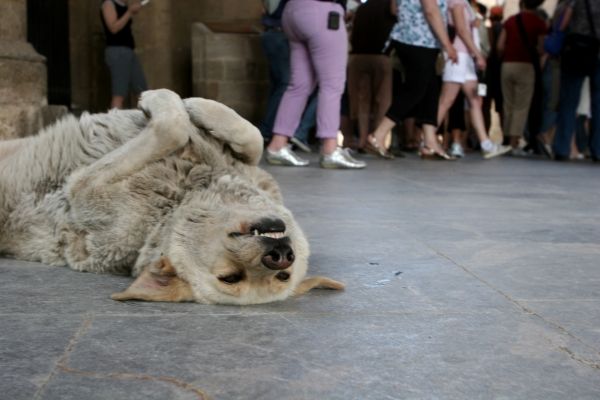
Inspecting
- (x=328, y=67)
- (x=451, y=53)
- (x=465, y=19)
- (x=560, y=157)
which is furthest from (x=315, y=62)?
(x=560, y=157)

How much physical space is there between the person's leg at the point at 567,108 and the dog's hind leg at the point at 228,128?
787cm

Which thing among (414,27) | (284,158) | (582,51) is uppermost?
(414,27)

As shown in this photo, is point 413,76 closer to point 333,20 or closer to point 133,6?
point 333,20

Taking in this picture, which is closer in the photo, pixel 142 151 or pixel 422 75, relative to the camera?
pixel 142 151

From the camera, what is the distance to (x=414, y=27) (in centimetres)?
955

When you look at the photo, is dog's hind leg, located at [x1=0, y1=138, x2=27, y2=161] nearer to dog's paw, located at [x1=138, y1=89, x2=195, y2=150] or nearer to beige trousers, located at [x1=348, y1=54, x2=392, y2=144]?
dog's paw, located at [x1=138, y1=89, x2=195, y2=150]

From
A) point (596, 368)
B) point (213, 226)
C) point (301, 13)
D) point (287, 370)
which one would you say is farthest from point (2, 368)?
point (301, 13)

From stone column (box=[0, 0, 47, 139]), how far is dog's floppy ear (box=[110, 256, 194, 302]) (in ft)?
17.1

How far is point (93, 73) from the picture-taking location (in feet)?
46.0

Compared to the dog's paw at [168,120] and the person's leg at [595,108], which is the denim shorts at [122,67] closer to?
the person's leg at [595,108]

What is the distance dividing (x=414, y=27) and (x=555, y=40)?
2415 mm

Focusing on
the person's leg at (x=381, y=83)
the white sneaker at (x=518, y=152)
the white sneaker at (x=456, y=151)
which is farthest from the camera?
the white sneaker at (x=518, y=152)

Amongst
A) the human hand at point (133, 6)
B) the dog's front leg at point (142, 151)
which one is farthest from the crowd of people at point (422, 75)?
the dog's front leg at point (142, 151)

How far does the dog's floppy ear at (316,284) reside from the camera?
3247 millimetres
